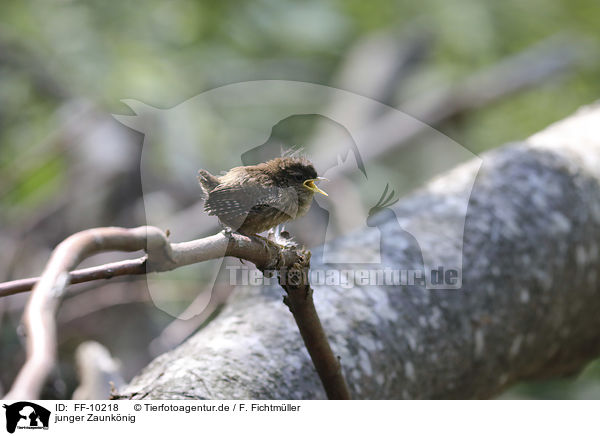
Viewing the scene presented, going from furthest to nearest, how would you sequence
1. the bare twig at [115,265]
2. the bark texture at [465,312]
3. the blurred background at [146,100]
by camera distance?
the blurred background at [146,100], the bark texture at [465,312], the bare twig at [115,265]

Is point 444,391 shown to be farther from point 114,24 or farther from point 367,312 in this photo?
point 114,24

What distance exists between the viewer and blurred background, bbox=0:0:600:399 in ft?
4.01

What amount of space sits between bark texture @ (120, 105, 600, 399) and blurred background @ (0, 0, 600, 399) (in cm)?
21

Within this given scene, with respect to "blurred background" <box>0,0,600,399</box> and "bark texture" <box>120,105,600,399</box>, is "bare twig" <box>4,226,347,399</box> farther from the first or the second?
"blurred background" <box>0,0,600,399</box>

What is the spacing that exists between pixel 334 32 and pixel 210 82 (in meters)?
0.49

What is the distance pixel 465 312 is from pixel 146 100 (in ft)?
2.40

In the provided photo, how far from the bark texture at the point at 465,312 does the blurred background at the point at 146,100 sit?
21 centimetres

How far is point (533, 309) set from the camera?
36.5 inches

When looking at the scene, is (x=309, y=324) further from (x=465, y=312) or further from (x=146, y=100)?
(x=146, y=100)

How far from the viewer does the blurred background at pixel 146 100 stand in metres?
1.22

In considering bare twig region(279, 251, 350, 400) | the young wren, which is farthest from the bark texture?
the young wren

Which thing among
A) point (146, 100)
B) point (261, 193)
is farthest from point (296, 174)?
point (146, 100)

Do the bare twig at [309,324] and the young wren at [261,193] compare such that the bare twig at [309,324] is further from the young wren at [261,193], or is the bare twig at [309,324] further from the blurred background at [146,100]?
the blurred background at [146,100]

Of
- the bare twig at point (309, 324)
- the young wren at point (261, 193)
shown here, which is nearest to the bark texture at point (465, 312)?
the bare twig at point (309, 324)
